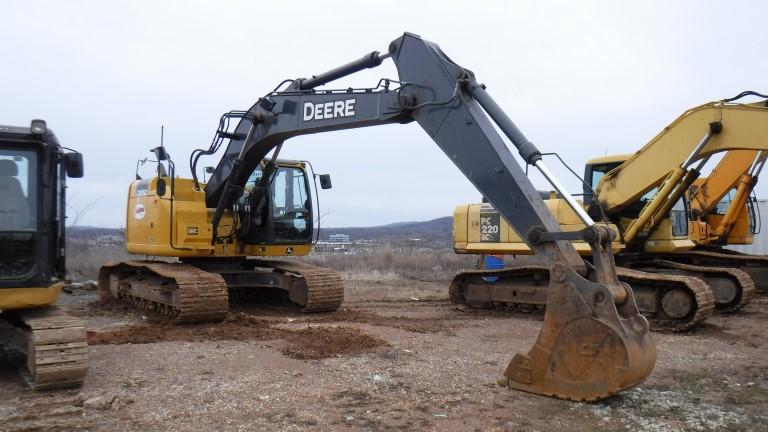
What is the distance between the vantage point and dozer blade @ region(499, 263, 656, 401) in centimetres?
525

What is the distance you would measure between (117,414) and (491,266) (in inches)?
327

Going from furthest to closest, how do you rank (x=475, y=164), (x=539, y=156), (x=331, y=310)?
(x=331, y=310) → (x=475, y=164) → (x=539, y=156)

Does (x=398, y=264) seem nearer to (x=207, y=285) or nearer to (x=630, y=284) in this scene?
(x=630, y=284)

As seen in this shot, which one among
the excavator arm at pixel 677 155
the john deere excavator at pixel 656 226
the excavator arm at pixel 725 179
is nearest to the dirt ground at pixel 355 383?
the john deere excavator at pixel 656 226

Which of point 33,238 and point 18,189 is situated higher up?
point 18,189

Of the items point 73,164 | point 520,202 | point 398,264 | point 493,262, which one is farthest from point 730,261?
point 398,264

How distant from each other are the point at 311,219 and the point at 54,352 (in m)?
6.17

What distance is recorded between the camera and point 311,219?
1178 cm

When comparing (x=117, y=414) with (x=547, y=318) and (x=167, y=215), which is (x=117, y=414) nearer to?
(x=547, y=318)

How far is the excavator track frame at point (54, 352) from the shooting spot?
5.84 meters

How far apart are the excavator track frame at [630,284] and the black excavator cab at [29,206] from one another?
7.10 metres

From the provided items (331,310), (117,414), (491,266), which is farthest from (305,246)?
(117,414)

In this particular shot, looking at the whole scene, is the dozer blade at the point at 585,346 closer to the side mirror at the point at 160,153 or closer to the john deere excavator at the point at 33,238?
the john deere excavator at the point at 33,238

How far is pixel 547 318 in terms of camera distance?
5617mm
